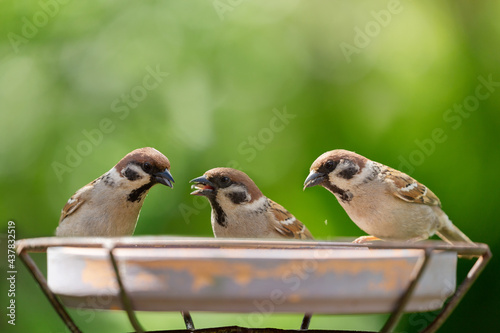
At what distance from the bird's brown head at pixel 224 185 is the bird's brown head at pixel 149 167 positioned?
11cm

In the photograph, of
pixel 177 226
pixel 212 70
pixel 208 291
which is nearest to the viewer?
pixel 208 291

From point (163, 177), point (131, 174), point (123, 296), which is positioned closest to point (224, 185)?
point (163, 177)

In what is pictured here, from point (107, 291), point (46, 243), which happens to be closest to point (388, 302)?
point (107, 291)

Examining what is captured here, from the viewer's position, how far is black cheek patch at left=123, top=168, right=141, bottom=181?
7.87 ft

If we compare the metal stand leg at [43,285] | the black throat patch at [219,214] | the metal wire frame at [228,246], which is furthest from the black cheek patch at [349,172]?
the metal stand leg at [43,285]

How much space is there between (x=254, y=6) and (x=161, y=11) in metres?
0.49

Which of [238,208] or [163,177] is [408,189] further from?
[163,177]

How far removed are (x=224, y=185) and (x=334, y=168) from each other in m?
0.49

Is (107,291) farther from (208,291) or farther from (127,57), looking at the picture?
(127,57)

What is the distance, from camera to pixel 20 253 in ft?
4.24

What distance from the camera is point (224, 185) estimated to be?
2322 millimetres

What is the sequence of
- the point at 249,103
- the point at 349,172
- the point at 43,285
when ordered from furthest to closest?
the point at 249,103 < the point at 349,172 < the point at 43,285

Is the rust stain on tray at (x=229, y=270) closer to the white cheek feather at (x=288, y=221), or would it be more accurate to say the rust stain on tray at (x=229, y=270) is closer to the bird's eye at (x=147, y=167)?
the bird's eye at (x=147, y=167)

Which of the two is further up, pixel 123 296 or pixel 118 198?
pixel 123 296
